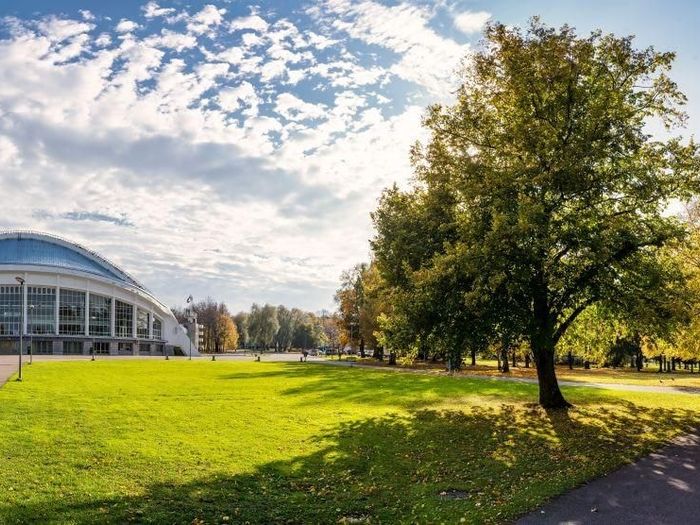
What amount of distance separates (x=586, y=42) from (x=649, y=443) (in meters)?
14.4

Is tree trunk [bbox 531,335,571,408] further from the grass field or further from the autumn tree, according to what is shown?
the autumn tree

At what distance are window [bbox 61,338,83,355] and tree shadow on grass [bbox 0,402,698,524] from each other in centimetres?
9178

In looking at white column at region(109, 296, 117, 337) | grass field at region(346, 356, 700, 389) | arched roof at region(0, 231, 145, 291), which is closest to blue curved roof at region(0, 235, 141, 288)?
arched roof at region(0, 231, 145, 291)

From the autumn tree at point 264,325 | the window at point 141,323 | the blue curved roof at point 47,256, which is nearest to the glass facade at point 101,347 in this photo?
the window at point 141,323

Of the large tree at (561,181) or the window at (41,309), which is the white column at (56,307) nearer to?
the window at (41,309)

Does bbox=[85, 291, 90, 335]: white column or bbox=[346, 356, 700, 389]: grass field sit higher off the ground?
bbox=[85, 291, 90, 335]: white column

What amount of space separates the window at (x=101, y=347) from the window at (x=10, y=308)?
12.6 meters

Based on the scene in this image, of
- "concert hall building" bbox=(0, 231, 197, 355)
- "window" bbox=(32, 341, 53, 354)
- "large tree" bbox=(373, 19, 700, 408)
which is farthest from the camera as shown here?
"concert hall building" bbox=(0, 231, 197, 355)

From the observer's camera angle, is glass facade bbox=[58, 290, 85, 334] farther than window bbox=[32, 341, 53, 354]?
Yes

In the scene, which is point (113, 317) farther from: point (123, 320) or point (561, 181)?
point (561, 181)

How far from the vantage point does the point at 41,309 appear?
97625 millimetres

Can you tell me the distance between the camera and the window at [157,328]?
116750 millimetres

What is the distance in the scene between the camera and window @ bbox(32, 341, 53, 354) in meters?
94.8

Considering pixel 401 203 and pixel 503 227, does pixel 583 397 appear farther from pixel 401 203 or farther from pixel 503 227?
pixel 503 227
